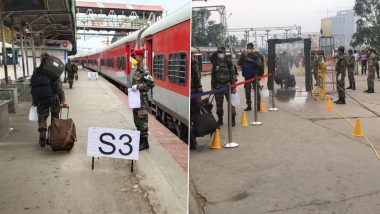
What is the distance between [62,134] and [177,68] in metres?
1.67

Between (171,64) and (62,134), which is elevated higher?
(171,64)

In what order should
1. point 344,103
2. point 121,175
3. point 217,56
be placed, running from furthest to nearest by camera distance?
point 344,103 → point 121,175 → point 217,56

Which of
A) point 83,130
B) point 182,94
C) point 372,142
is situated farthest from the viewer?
point 372,142

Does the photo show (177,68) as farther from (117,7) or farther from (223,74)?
(223,74)

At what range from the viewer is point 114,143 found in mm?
3488

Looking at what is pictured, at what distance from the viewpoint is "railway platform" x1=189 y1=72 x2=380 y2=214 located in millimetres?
3730

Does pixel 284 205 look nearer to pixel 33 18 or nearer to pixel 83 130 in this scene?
pixel 83 130

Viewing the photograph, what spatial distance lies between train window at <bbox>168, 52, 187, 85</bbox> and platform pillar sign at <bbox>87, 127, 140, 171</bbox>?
0.56 metres

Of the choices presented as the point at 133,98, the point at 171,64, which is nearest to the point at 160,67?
the point at 133,98

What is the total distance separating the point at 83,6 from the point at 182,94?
89 centimetres

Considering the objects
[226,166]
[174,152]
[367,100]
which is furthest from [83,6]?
[367,100]

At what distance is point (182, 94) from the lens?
2.97 metres

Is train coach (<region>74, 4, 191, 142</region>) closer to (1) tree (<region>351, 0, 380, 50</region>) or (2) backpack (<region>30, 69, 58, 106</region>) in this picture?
(2) backpack (<region>30, 69, 58, 106</region>)

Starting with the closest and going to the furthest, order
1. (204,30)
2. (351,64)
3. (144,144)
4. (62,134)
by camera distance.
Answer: (204,30) < (62,134) < (144,144) < (351,64)
